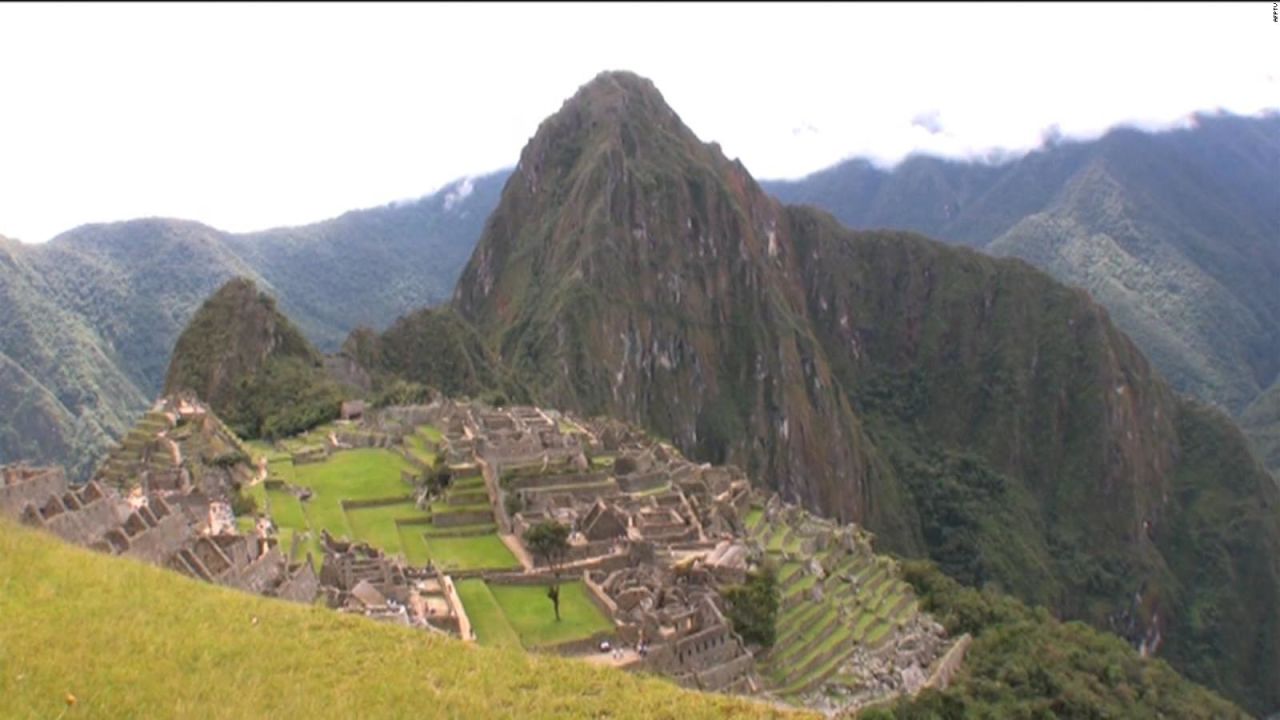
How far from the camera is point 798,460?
5399 inches

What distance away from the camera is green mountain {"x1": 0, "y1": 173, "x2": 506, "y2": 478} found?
71.7 meters

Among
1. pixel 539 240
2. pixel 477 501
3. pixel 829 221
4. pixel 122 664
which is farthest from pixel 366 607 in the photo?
pixel 829 221

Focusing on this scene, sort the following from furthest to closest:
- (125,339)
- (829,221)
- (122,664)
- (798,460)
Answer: (829,221)
(798,460)
(125,339)
(122,664)

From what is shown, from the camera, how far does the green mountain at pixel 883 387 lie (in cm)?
12050

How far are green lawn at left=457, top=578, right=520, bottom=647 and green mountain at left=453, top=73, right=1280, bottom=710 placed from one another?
7172 centimetres

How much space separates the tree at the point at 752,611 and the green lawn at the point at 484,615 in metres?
6.53

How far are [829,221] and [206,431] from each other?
481 feet

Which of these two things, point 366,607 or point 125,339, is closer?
point 366,607

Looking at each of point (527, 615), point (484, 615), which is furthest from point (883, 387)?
point (484, 615)

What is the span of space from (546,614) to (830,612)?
12634 mm

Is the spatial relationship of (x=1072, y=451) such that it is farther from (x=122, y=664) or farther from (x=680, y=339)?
(x=122, y=664)

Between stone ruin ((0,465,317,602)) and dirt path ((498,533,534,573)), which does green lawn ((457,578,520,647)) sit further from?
stone ruin ((0,465,317,602))

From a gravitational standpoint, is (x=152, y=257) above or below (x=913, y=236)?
above

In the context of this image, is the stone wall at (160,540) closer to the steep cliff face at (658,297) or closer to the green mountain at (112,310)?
the green mountain at (112,310)
